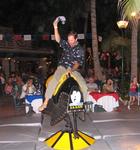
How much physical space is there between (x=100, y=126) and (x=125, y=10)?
4372 millimetres

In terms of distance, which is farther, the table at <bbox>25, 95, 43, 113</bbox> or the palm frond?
the table at <bbox>25, 95, 43, 113</bbox>

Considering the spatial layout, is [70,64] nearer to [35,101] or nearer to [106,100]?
[35,101]

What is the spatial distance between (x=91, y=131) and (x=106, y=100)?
4.73 m

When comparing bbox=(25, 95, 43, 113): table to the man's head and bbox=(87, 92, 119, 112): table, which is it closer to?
bbox=(87, 92, 119, 112): table

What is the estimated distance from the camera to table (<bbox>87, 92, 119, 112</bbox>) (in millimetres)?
15766

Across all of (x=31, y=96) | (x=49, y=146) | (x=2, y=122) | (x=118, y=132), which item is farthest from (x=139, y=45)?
(x=49, y=146)

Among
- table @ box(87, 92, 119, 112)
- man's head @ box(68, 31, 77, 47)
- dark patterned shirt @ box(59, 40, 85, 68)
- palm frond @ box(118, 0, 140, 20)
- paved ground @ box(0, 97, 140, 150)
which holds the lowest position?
paved ground @ box(0, 97, 140, 150)

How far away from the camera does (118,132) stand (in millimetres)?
10805

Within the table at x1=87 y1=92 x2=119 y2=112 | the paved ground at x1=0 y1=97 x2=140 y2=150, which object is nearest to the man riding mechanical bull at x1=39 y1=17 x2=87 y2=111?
the paved ground at x1=0 y1=97 x2=140 y2=150

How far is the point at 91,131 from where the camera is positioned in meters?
11.1

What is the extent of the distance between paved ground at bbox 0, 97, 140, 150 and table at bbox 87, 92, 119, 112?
739 millimetres

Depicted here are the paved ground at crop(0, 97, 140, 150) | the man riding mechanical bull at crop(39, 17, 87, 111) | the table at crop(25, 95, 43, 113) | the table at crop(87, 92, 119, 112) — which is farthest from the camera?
the table at crop(87, 92, 119, 112)

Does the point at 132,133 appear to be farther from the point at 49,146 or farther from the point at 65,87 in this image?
the point at 65,87

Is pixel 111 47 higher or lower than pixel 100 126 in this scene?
higher
